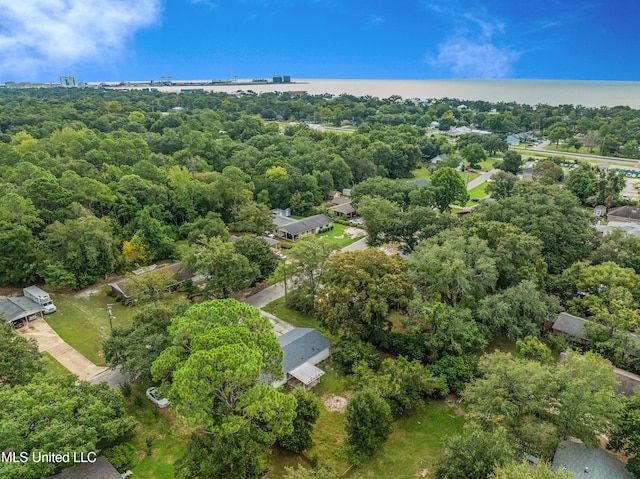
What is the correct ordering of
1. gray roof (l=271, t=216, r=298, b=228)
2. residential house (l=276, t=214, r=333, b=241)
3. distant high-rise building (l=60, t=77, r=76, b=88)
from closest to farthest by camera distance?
residential house (l=276, t=214, r=333, b=241), gray roof (l=271, t=216, r=298, b=228), distant high-rise building (l=60, t=77, r=76, b=88)

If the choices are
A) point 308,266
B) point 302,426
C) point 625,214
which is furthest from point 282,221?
point 625,214

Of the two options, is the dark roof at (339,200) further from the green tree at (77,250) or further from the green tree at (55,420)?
the green tree at (55,420)

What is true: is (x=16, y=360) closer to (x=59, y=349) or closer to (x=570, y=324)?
(x=59, y=349)

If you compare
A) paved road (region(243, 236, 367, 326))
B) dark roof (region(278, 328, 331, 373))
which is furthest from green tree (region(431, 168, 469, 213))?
dark roof (region(278, 328, 331, 373))

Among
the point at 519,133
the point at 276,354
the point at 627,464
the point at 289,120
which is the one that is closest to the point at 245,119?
the point at 289,120

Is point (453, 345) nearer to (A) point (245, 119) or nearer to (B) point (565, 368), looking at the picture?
(B) point (565, 368)

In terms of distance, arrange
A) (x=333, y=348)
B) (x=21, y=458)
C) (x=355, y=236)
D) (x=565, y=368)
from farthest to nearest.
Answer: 1. (x=355, y=236)
2. (x=333, y=348)
3. (x=565, y=368)
4. (x=21, y=458)

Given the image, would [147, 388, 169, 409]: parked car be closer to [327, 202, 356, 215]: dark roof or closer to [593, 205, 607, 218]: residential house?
[327, 202, 356, 215]: dark roof
